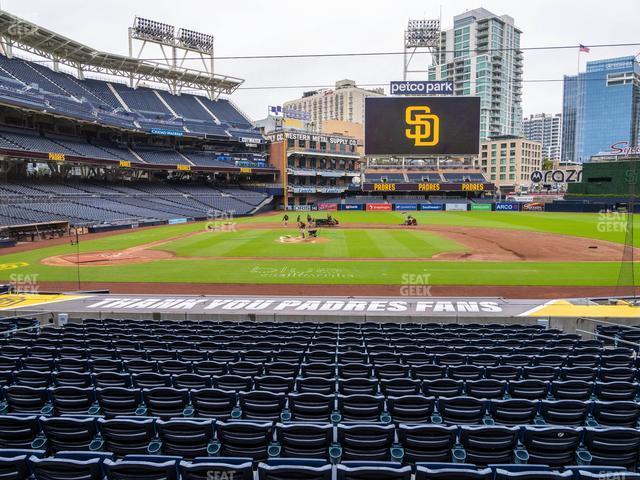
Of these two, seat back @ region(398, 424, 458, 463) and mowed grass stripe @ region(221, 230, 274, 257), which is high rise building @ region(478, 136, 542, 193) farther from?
seat back @ region(398, 424, 458, 463)

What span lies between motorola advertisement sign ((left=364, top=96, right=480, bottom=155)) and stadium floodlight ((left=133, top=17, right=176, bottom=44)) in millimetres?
42370

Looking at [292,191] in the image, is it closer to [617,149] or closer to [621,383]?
[617,149]

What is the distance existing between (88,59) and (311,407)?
273ft

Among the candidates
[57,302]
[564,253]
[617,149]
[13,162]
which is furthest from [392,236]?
[617,149]

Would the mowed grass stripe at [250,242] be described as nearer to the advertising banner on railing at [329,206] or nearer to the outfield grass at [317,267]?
the outfield grass at [317,267]

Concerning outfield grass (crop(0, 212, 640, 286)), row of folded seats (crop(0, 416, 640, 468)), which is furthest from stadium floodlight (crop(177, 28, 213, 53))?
row of folded seats (crop(0, 416, 640, 468))

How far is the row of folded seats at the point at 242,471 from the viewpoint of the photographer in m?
4.22

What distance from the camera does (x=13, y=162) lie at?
54250 mm

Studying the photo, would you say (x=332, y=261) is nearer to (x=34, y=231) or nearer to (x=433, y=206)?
(x=34, y=231)

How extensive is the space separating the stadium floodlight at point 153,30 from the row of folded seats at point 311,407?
8783 centimetres

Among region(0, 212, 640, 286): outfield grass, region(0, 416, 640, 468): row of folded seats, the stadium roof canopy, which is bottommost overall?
region(0, 212, 640, 286): outfield grass

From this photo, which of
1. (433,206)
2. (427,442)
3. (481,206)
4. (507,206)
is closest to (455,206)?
(433,206)

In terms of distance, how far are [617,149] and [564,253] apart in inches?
2422

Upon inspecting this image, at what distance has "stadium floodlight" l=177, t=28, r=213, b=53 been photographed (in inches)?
3302
